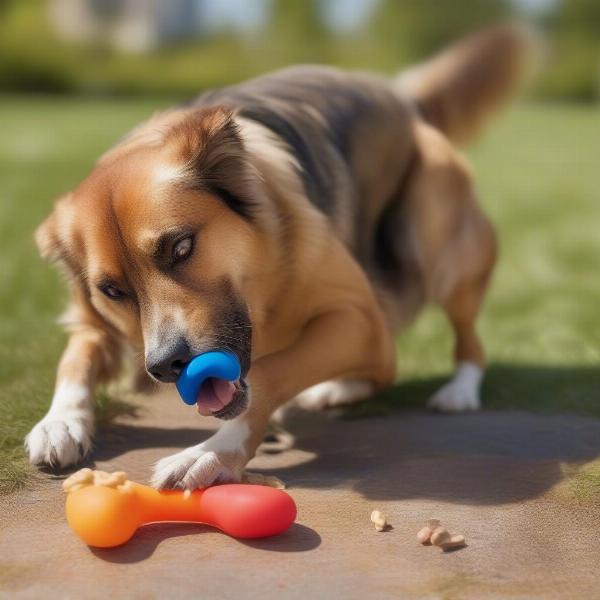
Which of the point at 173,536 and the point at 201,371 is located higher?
the point at 201,371

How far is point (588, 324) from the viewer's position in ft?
19.5

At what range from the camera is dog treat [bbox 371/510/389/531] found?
9.62 ft

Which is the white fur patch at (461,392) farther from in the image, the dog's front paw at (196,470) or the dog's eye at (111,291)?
the dog's eye at (111,291)

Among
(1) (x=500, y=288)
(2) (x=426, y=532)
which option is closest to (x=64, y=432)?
(2) (x=426, y=532)

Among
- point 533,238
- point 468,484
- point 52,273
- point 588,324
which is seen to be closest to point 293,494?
point 468,484

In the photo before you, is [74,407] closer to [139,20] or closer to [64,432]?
[64,432]

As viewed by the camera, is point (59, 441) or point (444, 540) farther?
point (59, 441)

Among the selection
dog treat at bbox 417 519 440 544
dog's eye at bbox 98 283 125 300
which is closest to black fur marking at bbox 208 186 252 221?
dog's eye at bbox 98 283 125 300

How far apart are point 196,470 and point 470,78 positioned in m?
3.41

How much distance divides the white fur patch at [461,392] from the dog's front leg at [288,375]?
31 centimetres

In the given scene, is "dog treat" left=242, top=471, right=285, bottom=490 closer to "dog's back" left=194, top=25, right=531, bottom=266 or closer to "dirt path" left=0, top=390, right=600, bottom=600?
"dirt path" left=0, top=390, right=600, bottom=600

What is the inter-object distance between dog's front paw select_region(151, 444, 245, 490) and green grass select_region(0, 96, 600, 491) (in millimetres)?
530

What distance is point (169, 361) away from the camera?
305 centimetres

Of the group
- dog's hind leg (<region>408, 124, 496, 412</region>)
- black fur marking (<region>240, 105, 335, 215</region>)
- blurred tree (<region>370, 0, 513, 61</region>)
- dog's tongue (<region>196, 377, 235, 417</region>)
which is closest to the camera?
dog's tongue (<region>196, 377, 235, 417</region>)
